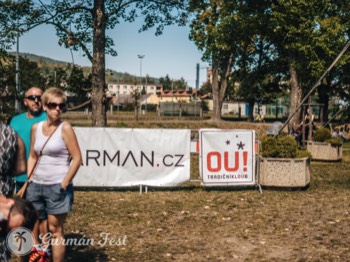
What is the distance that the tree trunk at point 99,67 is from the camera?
15.0 meters

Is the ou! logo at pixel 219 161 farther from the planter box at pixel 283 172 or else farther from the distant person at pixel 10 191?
the distant person at pixel 10 191

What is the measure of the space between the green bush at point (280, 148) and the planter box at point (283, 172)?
0.19 metres

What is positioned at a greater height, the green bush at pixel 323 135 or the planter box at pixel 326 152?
the green bush at pixel 323 135

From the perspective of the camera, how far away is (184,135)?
1113 centimetres

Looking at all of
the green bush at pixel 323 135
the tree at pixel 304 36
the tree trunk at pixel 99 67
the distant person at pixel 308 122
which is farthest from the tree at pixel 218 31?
the tree trunk at pixel 99 67

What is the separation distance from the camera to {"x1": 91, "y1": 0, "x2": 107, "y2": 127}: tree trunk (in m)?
15.0

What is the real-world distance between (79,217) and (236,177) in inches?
166

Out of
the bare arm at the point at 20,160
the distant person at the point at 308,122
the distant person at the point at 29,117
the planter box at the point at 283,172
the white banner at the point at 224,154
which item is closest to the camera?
the bare arm at the point at 20,160

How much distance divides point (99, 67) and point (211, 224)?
8416 mm

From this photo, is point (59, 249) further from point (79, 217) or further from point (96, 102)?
point (96, 102)

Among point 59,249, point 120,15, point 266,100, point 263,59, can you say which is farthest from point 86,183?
point 266,100

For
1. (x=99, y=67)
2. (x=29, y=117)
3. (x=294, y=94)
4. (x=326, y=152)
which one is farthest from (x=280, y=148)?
(x=294, y=94)

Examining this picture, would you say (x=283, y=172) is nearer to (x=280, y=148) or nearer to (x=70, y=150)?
(x=280, y=148)

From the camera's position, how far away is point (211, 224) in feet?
27.0
